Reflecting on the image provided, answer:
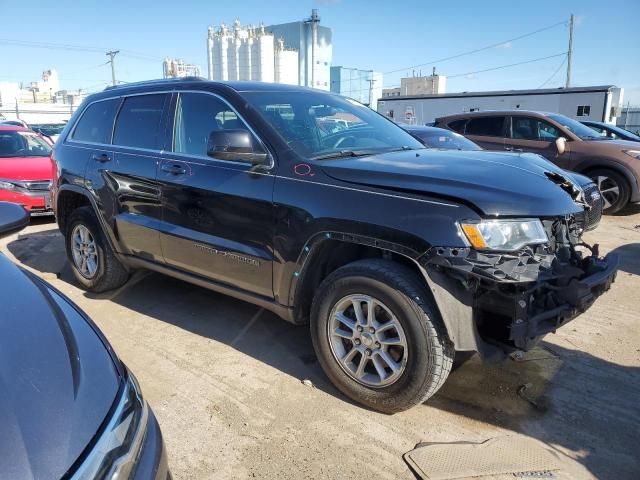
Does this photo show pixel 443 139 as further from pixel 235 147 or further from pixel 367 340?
pixel 367 340

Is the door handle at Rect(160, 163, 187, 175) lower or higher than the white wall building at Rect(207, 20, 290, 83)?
lower

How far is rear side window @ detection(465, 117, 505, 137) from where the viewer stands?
10094 millimetres

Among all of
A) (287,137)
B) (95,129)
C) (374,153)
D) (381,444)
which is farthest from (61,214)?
(381,444)

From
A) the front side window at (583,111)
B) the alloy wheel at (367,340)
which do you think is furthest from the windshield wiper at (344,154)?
the front side window at (583,111)

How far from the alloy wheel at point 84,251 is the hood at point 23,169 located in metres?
4.15

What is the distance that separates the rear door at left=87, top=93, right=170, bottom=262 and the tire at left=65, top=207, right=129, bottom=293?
334mm

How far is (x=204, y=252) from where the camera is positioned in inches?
141

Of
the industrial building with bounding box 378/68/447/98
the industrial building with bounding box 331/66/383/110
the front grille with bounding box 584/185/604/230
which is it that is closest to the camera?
the front grille with bounding box 584/185/604/230

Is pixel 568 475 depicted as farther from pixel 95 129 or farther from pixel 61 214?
pixel 61 214

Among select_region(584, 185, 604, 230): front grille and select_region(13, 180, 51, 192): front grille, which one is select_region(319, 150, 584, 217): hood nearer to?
select_region(584, 185, 604, 230): front grille

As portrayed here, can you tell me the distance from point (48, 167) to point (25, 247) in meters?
2.26

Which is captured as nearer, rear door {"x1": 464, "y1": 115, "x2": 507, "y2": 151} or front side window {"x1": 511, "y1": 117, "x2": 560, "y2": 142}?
front side window {"x1": 511, "y1": 117, "x2": 560, "y2": 142}

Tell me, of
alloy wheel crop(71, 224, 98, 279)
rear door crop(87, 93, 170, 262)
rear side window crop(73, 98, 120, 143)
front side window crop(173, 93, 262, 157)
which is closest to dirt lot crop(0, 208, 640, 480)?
alloy wheel crop(71, 224, 98, 279)

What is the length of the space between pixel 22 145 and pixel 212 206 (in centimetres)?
754
